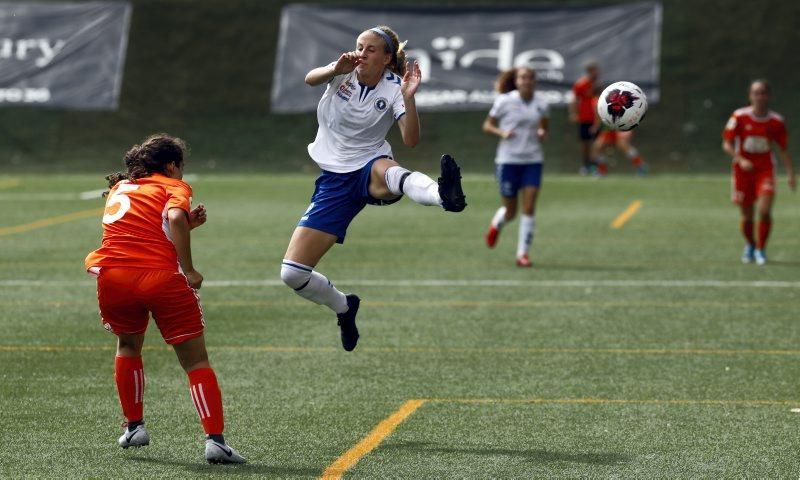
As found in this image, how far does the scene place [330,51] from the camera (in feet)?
106

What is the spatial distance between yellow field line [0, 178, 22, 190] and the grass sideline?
26.7 feet

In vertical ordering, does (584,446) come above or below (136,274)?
below

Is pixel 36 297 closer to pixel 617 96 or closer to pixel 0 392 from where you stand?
pixel 0 392

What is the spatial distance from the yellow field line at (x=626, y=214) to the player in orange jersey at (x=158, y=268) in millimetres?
14542

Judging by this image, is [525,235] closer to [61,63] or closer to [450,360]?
[450,360]

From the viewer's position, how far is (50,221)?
22.0m

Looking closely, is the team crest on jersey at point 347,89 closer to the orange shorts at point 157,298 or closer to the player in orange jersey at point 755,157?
the orange shorts at point 157,298

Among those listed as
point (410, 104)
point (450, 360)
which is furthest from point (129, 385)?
point (450, 360)

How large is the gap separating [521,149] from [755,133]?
2827 millimetres

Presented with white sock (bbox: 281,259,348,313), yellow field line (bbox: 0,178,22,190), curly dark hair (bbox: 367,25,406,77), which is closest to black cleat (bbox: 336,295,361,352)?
white sock (bbox: 281,259,348,313)

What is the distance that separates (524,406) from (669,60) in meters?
24.2

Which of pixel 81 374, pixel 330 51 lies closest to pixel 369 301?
pixel 81 374

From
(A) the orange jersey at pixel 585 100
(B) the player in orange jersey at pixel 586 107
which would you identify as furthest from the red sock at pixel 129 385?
(A) the orange jersey at pixel 585 100

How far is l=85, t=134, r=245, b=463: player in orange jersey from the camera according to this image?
735 cm
